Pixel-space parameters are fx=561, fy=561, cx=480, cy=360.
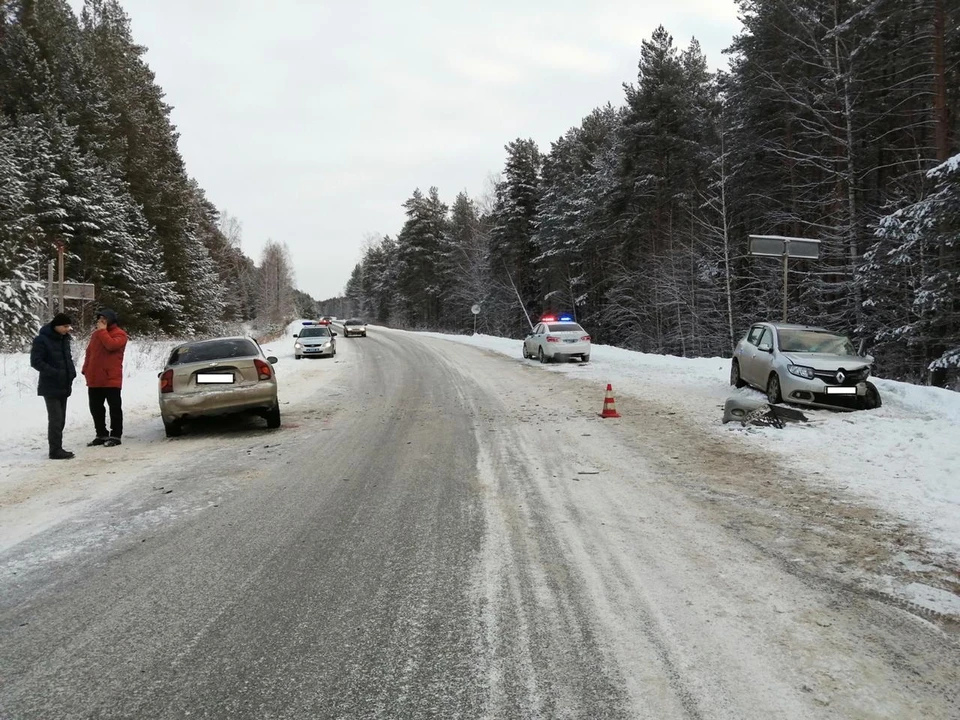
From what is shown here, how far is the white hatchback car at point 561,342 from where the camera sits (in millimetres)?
19781

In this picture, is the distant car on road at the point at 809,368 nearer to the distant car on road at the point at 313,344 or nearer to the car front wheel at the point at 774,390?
the car front wheel at the point at 774,390

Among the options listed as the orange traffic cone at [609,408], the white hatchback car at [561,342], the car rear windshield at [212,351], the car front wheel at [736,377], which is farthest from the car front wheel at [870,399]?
the white hatchback car at [561,342]

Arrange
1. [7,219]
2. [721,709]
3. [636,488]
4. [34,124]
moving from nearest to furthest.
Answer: [721,709] < [636,488] < [7,219] < [34,124]

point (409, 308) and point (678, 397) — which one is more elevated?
point (409, 308)

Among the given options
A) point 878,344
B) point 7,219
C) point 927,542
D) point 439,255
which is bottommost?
point 927,542

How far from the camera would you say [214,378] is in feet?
27.6

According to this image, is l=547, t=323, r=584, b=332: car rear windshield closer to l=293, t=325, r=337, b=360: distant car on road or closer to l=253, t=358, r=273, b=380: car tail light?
l=293, t=325, r=337, b=360: distant car on road

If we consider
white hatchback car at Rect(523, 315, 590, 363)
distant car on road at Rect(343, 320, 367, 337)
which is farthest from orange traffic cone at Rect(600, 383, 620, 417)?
distant car on road at Rect(343, 320, 367, 337)

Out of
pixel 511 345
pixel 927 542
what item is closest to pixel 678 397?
pixel 927 542

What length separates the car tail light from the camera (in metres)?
8.70

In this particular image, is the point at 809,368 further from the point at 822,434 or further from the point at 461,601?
the point at 461,601

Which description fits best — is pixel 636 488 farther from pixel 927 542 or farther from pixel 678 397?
pixel 678 397

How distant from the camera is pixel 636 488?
549cm

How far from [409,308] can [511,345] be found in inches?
1737
